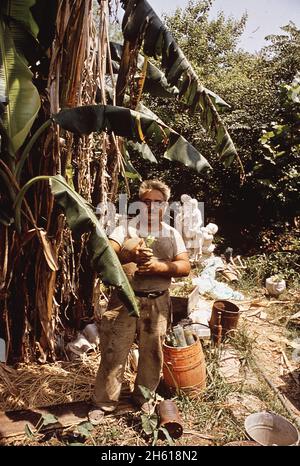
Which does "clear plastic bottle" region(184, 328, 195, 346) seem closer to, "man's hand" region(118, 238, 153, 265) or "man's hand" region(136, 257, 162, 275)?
"man's hand" region(136, 257, 162, 275)

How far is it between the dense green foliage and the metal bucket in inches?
238

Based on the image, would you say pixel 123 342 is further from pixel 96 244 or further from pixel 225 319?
pixel 225 319

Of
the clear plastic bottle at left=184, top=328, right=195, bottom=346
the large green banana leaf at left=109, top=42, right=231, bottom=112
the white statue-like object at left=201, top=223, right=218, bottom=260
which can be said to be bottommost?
the clear plastic bottle at left=184, top=328, right=195, bottom=346

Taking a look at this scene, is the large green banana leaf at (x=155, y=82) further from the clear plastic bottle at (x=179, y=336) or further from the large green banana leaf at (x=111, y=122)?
the clear plastic bottle at (x=179, y=336)

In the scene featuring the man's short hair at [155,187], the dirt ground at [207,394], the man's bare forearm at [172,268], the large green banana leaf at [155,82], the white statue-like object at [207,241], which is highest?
the large green banana leaf at [155,82]

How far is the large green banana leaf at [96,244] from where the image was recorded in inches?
106

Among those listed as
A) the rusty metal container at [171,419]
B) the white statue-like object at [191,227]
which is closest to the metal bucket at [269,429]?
the rusty metal container at [171,419]

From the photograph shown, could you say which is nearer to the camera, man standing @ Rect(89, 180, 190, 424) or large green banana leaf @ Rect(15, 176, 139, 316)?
large green banana leaf @ Rect(15, 176, 139, 316)

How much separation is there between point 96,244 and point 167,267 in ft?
2.29

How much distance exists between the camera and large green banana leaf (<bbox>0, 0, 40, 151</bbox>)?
2887 millimetres

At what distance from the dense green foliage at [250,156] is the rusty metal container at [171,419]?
6.10 meters

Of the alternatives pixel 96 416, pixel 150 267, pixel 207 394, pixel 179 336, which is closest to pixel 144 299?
pixel 150 267

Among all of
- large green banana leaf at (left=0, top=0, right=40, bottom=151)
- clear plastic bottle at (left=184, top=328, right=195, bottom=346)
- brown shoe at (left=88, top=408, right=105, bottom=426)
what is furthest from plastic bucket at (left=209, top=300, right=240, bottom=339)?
large green banana leaf at (left=0, top=0, right=40, bottom=151)
